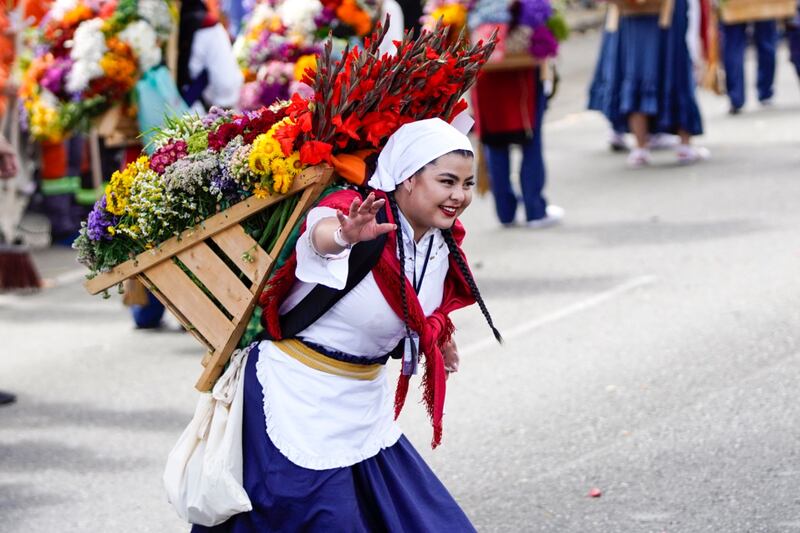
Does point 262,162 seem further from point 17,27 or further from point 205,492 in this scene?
point 17,27

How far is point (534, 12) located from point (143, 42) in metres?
3.16

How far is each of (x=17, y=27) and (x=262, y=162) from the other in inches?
262

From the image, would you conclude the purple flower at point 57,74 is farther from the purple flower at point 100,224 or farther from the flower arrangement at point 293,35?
the purple flower at point 100,224

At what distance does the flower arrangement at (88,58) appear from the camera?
777 centimetres

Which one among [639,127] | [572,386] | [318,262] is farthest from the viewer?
[639,127]

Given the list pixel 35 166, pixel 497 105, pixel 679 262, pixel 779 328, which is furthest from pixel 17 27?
pixel 779 328

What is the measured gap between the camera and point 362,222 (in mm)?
3646

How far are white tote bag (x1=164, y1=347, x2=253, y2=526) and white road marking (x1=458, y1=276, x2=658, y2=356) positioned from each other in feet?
11.0

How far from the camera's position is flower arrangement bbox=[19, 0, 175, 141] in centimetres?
777

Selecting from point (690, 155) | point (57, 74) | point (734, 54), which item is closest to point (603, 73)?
point (690, 155)

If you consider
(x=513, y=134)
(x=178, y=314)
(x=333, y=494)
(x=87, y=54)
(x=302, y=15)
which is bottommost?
(x=333, y=494)

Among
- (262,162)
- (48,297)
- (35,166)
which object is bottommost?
(48,297)

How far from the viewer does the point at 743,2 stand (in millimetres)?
15109

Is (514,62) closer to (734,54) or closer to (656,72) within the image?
(656,72)
